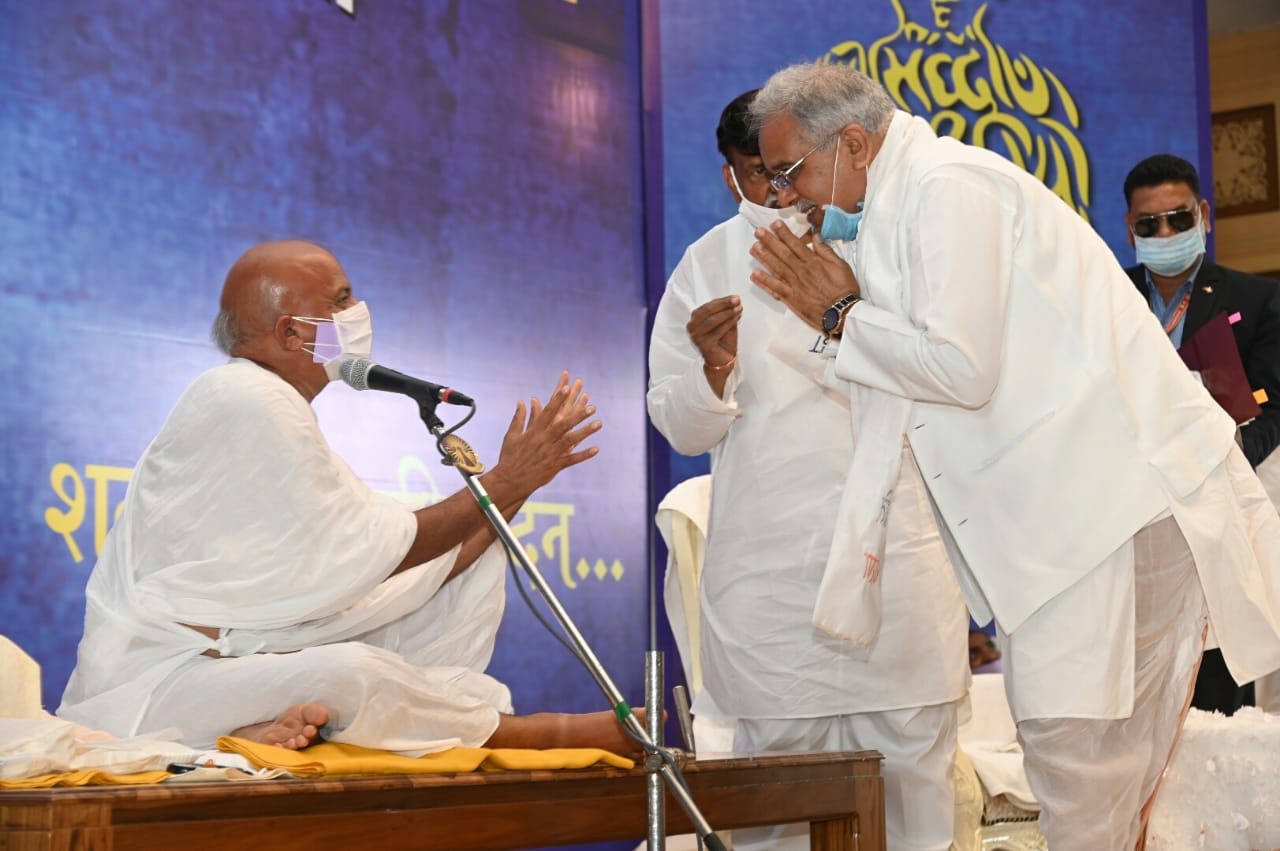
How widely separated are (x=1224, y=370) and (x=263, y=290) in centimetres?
274

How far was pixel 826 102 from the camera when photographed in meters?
2.94

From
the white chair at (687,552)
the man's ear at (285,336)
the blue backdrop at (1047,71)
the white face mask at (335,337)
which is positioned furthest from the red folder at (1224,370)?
the man's ear at (285,336)

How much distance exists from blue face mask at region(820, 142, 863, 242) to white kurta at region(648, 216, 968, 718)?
29 cm

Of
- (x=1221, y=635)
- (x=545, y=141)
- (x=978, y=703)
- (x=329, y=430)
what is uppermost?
(x=545, y=141)

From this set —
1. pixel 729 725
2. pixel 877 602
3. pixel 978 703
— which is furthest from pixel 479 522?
pixel 978 703

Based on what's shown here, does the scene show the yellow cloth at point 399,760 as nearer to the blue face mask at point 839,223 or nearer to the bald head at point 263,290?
the bald head at point 263,290

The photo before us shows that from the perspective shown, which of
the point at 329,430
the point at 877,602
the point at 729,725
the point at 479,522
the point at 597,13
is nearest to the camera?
the point at 877,602

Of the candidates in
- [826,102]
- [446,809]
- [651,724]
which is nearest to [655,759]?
[651,724]

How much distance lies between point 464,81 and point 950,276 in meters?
2.91

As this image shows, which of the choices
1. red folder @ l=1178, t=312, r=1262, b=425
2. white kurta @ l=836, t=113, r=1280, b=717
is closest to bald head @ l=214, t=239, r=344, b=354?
white kurta @ l=836, t=113, r=1280, b=717

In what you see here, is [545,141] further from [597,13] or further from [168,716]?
[168,716]

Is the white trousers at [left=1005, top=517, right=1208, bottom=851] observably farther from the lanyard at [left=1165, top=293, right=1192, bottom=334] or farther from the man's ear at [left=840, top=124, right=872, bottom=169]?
the lanyard at [left=1165, top=293, right=1192, bottom=334]

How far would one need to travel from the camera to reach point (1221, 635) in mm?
2596

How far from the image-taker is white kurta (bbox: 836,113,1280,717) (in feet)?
8.30
